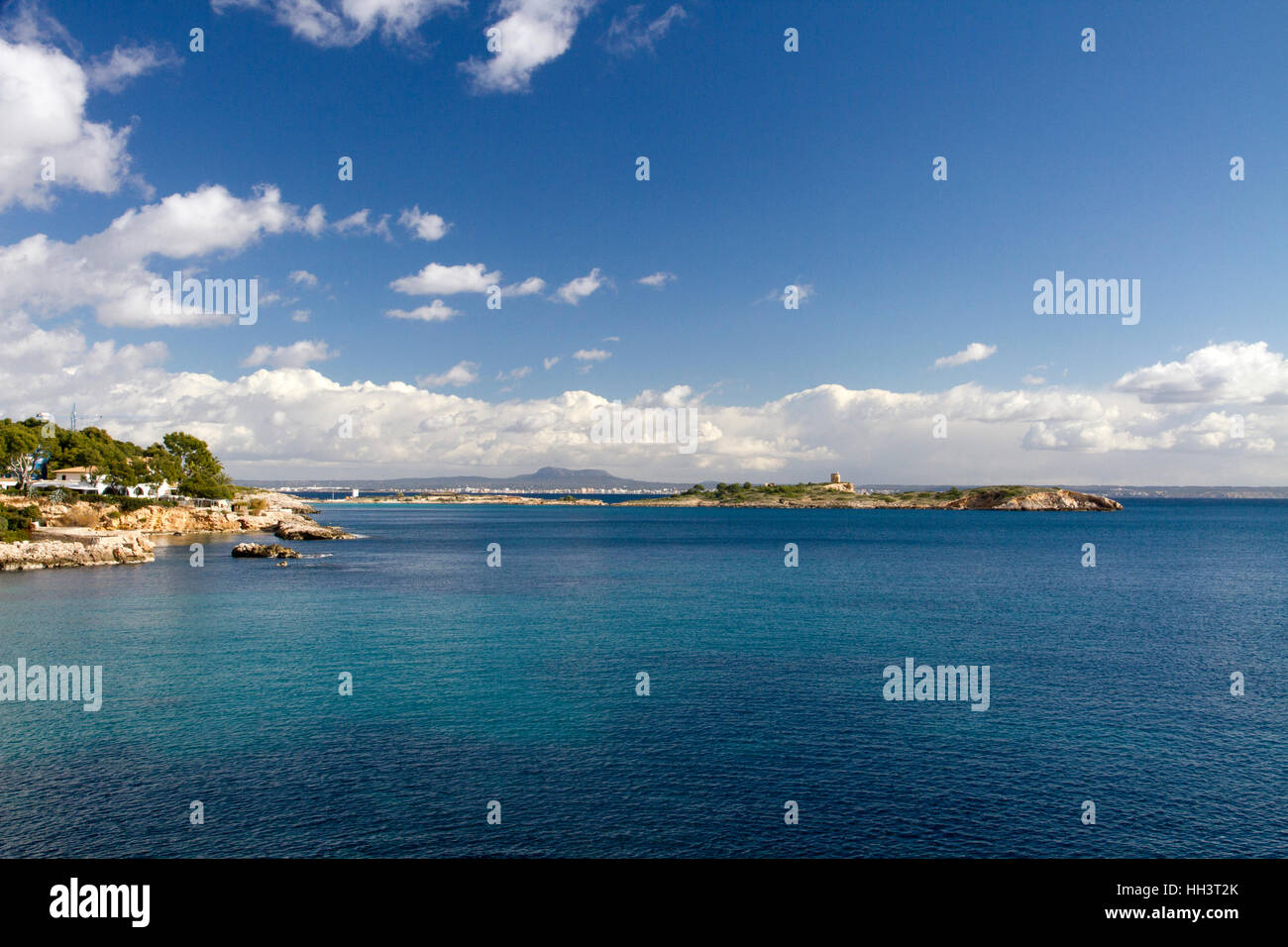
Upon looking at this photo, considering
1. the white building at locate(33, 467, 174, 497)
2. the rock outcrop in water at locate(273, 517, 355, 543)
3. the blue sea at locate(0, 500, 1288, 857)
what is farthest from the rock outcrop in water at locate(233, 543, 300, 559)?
the white building at locate(33, 467, 174, 497)

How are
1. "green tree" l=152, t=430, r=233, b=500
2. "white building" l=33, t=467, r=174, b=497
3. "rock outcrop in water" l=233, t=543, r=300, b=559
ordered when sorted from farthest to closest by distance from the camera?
"green tree" l=152, t=430, r=233, b=500
"white building" l=33, t=467, r=174, b=497
"rock outcrop in water" l=233, t=543, r=300, b=559

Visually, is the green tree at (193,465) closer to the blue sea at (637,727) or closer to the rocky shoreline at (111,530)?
the rocky shoreline at (111,530)

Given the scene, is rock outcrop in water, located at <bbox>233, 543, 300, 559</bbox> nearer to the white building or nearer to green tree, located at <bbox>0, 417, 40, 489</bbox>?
green tree, located at <bbox>0, 417, 40, 489</bbox>

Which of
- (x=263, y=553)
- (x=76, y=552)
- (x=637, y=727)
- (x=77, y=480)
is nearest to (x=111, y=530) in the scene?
(x=77, y=480)

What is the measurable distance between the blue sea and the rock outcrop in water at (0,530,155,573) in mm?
14375

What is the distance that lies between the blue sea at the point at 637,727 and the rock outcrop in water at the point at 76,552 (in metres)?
14.4

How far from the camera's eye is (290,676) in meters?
38.7

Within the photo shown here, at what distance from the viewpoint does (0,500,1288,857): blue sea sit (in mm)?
21297
